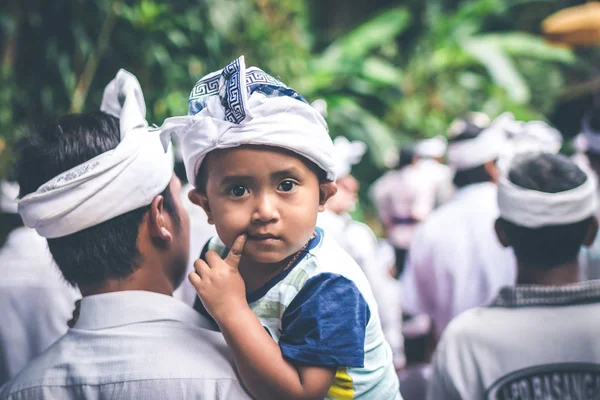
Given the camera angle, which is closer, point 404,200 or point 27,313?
point 27,313

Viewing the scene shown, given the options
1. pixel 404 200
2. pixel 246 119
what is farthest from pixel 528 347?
pixel 404 200

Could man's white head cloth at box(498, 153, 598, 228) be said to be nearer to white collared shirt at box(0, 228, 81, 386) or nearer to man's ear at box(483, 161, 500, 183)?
white collared shirt at box(0, 228, 81, 386)

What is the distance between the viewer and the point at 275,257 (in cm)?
182

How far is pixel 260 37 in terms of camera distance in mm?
7816

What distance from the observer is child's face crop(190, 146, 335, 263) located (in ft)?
5.85

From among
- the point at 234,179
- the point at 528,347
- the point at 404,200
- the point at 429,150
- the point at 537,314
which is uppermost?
the point at 429,150

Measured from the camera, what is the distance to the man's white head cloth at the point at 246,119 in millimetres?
1742

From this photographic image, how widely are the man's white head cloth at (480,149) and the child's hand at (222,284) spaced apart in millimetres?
3431

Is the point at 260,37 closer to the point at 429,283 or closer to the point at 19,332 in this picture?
the point at 429,283

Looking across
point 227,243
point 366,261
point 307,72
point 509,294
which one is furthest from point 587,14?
point 227,243

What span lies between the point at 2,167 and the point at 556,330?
468 centimetres

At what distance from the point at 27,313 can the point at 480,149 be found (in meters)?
3.26

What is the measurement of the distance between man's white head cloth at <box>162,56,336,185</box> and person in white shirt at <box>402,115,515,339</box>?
9.34 feet

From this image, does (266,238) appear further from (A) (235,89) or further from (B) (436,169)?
(B) (436,169)
